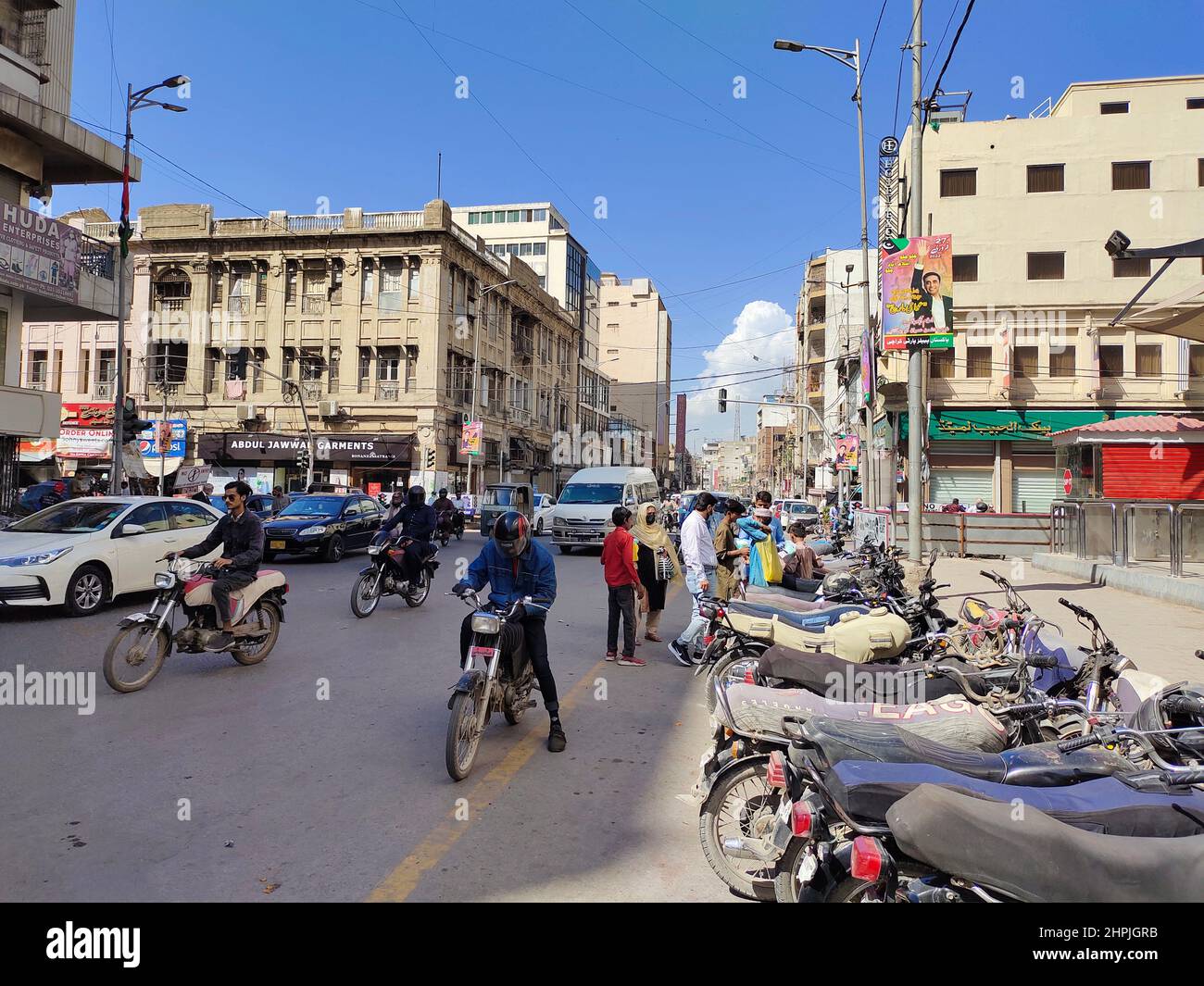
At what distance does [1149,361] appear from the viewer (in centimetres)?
3206

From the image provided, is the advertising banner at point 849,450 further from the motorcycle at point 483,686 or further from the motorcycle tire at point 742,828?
the motorcycle tire at point 742,828

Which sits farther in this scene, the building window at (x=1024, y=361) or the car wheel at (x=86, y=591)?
the building window at (x=1024, y=361)

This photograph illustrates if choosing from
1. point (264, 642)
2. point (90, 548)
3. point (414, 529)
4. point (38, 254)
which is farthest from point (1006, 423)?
point (38, 254)

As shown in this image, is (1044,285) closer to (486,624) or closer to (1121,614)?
(1121,614)

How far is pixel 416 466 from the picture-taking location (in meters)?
41.3

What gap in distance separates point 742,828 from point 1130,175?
3801 cm

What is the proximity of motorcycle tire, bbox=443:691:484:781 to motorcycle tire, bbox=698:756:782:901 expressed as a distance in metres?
1.62

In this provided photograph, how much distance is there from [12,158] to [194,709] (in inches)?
733

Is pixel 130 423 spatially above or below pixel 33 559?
above

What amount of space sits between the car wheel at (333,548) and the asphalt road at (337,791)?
10.2 m

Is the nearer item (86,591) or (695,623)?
(695,623)

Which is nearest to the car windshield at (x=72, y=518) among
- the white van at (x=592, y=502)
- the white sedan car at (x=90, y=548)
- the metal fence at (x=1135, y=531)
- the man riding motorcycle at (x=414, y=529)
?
the white sedan car at (x=90, y=548)

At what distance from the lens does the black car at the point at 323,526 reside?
59.1 feet
